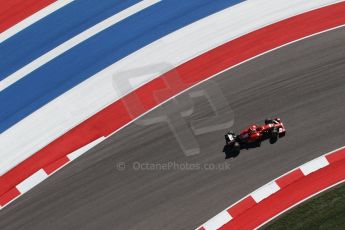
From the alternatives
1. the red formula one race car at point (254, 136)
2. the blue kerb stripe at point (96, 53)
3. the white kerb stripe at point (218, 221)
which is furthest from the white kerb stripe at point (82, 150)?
the white kerb stripe at point (218, 221)

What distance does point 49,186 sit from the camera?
17.1 meters

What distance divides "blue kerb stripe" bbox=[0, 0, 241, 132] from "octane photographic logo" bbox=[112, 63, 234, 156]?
48.7 inches

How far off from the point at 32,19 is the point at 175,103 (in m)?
7.69

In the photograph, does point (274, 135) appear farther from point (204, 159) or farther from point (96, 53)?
point (96, 53)

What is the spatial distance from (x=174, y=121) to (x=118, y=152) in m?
2.82

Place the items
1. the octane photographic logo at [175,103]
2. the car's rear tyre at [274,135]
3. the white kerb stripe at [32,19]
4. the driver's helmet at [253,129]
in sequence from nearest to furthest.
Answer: the driver's helmet at [253,129] → the car's rear tyre at [274,135] → the octane photographic logo at [175,103] → the white kerb stripe at [32,19]

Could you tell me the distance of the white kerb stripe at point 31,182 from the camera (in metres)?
17.0

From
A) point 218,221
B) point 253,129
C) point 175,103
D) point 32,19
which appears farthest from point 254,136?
point 32,19

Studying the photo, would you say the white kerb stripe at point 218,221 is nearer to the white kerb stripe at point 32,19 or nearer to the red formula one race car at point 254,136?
the red formula one race car at point 254,136

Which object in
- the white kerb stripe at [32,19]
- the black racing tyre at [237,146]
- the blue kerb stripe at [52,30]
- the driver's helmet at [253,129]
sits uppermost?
the white kerb stripe at [32,19]

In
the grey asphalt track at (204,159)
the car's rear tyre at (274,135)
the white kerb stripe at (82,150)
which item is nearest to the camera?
the grey asphalt track at (204,159)

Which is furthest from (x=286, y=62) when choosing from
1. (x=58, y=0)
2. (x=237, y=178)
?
(x=58, y=0)

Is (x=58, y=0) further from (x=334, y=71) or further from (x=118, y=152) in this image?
(x=334, y=71)

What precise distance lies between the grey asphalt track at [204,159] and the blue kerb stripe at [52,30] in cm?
517
